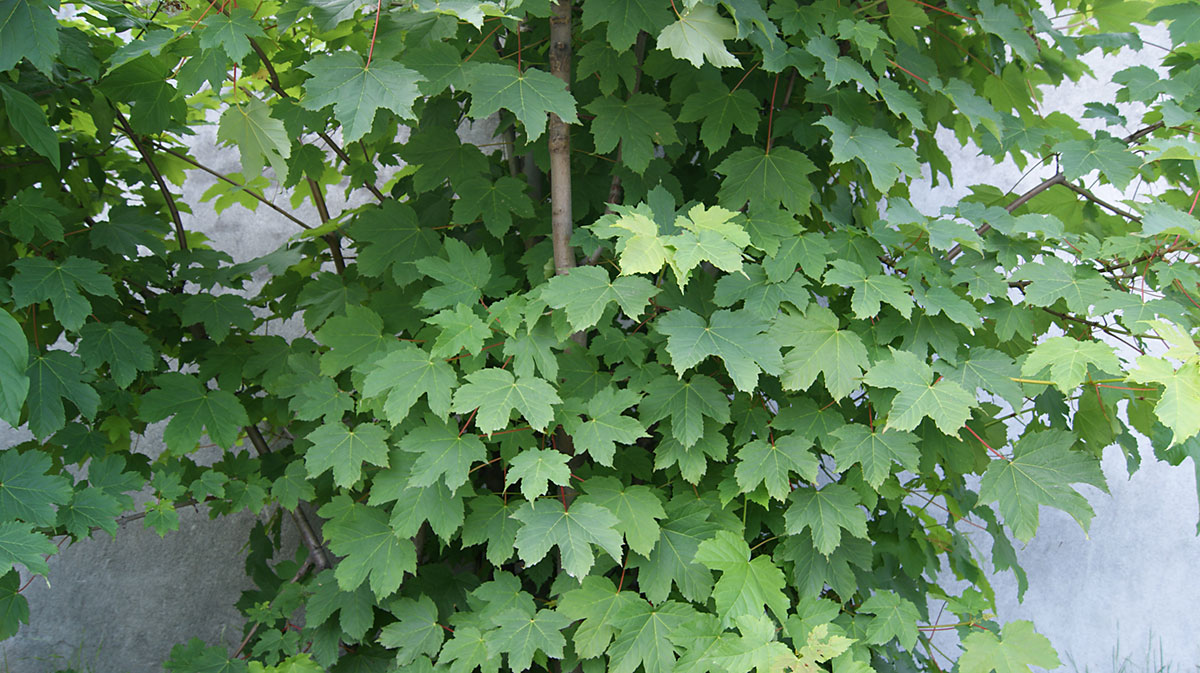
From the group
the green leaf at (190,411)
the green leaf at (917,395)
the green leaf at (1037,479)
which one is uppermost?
the green leaf at (917,395)

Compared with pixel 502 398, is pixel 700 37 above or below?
above

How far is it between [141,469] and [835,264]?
63.3 inches

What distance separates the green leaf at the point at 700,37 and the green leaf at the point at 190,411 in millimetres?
1223

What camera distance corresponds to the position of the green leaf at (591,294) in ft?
4.43

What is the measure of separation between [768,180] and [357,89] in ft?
2.68

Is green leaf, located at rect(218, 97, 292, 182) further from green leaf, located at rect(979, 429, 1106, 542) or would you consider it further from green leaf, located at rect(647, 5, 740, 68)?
green leaf, located at rect(979, 429, 1106, 542)

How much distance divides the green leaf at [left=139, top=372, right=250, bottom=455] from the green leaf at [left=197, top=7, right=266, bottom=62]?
2.63ft

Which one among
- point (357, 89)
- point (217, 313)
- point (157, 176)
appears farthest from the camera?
point (157, 176)

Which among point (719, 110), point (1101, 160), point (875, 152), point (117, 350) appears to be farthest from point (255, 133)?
point (1101, 160)

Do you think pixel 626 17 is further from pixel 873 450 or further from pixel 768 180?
pixel 873 450

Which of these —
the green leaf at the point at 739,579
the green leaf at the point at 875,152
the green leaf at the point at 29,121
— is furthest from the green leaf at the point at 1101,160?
the green leaf at the point at 29,121

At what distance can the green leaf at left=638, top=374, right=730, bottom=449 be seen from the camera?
1517 millimetres

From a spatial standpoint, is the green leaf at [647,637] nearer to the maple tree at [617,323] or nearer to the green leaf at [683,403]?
the maple tree at [617,323]

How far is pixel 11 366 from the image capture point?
1.28m
